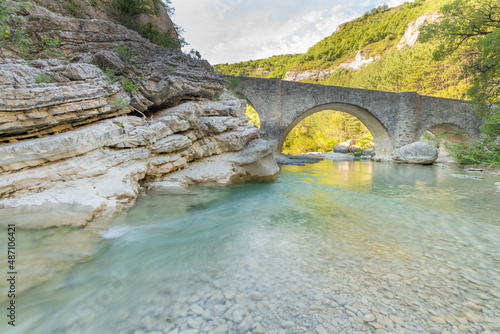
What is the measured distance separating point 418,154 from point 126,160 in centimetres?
1729

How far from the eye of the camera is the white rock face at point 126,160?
10.2ft

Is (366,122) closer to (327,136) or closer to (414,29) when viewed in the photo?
(327,136)

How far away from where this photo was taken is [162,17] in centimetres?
1197

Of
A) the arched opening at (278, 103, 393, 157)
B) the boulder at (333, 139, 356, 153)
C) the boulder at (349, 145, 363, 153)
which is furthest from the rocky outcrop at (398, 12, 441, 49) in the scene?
the arched opening at (278, 103, 393, 157)

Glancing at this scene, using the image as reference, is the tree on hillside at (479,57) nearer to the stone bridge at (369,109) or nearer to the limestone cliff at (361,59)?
the stone bridge at (369,109)

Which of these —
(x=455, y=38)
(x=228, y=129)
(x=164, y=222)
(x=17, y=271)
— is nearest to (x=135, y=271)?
(x=17, y=271)

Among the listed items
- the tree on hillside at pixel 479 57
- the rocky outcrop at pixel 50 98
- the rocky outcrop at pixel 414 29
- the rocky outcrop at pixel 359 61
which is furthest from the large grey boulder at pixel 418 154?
the rocky outcrop at pixel 359 61

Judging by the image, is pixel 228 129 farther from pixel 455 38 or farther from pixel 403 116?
pixel 403 116

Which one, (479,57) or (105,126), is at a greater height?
(479,57)

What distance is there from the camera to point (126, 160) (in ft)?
13.9

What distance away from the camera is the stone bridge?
14.6m

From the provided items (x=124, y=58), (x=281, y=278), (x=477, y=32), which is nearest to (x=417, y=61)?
(x=477, y=32)

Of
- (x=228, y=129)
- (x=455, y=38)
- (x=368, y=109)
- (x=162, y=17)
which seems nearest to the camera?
(x=228, y=129)

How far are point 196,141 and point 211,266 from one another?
4303 millimetres
